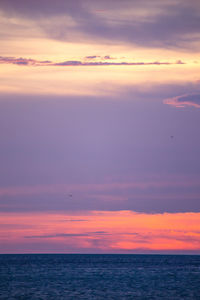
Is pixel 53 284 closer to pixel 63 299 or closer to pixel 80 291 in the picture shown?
pixel 80 291

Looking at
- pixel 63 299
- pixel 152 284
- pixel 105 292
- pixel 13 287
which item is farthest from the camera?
pixel 152 284

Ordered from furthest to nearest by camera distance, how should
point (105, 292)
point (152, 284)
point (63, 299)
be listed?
point (152, 284)
point (105, 292)
point (63, 299)

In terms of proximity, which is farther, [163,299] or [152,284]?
[152,284]

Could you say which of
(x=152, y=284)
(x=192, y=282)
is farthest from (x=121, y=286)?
(x=192, y=282)

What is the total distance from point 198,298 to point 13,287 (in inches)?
1300

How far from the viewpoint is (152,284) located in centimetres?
10044

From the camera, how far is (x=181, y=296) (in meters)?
79.7

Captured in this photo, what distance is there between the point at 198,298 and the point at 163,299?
5.30 m

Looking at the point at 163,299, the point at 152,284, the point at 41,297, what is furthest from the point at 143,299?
the point at 152,284

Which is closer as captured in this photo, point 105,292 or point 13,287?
point 105,292

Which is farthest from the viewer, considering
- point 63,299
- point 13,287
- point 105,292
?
point 13,287

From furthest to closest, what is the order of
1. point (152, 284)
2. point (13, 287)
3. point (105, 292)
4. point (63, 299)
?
1. point (152, 284)
2. point (13, 287)
3. point (105, 292)
4. point (63, 299)

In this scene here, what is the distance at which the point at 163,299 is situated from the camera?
76.4 metres

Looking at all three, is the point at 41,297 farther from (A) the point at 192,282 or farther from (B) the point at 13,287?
(A) the point at 192,282
